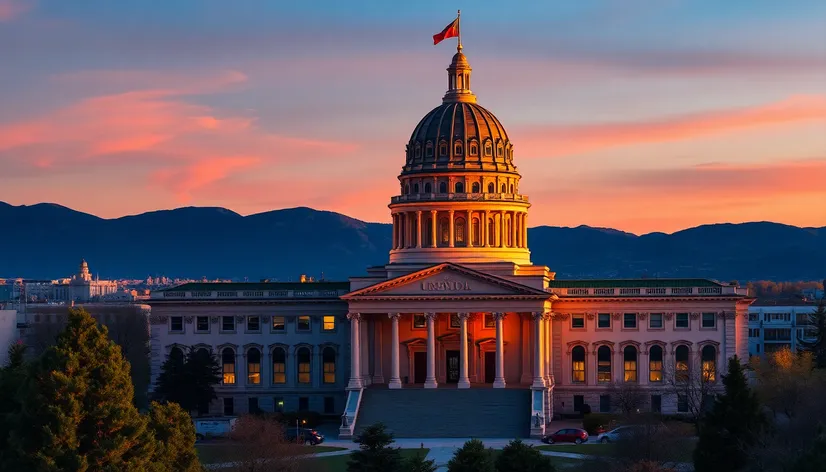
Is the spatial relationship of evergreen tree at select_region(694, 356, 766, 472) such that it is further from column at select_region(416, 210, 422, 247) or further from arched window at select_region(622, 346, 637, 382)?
column at select_region(416, 210, 422, 247)

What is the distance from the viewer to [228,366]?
148 meters

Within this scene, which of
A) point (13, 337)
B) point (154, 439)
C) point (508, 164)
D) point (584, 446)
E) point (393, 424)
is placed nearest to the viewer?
point (154, 439)

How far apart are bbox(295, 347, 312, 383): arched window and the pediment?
11.3 metres

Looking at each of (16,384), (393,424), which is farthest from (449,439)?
(16,384)

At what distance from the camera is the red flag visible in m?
155

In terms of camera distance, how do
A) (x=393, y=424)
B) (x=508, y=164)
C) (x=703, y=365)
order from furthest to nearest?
(x=508, y=164) → (x=703, y=365) → (x=393, y=424)

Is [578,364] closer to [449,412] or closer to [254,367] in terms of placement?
[449,412]

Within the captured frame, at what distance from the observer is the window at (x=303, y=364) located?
147m

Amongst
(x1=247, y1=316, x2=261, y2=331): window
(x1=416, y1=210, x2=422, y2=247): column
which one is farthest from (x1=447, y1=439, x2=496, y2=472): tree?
(x1=416, y1=210, x2=422, y2=247): column

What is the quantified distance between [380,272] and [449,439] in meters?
27.2

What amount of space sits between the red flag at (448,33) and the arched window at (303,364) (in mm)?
29092

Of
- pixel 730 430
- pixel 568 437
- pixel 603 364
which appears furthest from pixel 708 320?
pixel 730 430

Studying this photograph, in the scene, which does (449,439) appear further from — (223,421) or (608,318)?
(608,318)

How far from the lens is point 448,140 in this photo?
15150 cm
